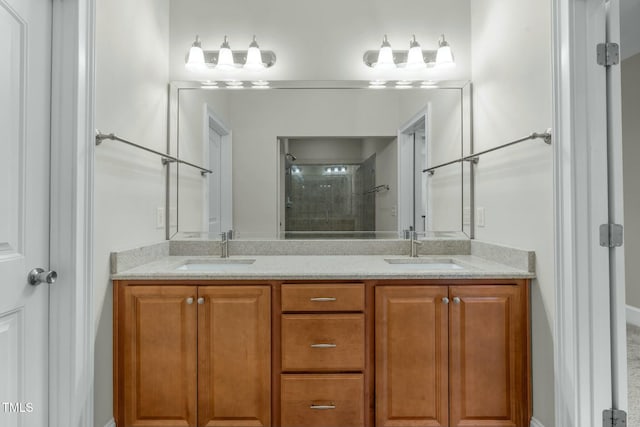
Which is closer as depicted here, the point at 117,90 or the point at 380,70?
the point at 117,90

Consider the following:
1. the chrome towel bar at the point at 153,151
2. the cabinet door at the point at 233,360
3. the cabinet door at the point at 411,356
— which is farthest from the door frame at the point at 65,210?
the cabinet door at the point at 411,356

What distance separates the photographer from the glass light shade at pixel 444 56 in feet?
7.54

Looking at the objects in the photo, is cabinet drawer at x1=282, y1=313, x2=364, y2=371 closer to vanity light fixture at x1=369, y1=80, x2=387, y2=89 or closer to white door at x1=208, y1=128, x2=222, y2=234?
white door at x1=208, y1=128, x2=222, y2=234

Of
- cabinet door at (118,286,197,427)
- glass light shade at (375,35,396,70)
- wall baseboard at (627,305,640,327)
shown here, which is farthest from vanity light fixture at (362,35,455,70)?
wall baseboard at (627,305,640,327)

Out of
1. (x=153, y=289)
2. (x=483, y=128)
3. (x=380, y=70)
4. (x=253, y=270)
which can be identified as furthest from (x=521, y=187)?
(x=153, y=289)

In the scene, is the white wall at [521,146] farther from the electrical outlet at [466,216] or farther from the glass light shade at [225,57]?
the glass light shade at [225,57]

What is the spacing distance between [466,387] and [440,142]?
150cm

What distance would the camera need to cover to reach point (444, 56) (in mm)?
2305

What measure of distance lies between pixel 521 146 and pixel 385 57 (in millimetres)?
1068

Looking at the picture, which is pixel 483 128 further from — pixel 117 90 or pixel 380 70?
pixel 117 90

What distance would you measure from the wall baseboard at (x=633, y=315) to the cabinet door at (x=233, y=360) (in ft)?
11.8

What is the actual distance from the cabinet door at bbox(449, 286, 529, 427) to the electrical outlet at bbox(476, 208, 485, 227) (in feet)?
1.91

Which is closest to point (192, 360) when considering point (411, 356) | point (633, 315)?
point (411, 356)

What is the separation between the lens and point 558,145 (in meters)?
1.52
